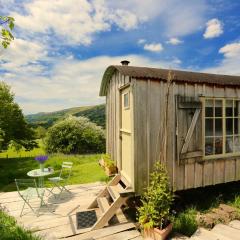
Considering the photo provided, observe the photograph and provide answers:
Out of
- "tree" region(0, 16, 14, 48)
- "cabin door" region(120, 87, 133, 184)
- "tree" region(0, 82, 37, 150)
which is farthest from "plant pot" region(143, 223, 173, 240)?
"tree" region(0, 82, 37, 150)

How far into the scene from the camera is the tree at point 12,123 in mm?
19000

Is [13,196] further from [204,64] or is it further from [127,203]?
[204,64]

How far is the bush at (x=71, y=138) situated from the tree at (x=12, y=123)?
4024mm

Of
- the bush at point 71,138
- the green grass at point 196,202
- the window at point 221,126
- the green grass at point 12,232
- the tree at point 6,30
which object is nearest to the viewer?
the tree at point 6,30

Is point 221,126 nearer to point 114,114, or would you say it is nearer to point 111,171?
point 114,114

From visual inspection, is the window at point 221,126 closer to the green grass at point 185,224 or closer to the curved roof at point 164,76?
the curved roof at point 164,76

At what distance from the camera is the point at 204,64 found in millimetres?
12234

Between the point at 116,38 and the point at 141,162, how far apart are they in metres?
5.47

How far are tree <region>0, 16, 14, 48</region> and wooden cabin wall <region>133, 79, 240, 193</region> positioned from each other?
8.96 feet

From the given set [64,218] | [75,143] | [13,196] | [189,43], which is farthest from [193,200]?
[75,143]

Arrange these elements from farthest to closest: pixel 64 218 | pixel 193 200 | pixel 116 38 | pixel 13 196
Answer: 1. pixel 116 38
2. pixel 13 196
3. pixel 193 200
4. pixel 64 218

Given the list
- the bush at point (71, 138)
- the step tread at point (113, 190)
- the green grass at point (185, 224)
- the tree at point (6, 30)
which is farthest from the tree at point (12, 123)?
the tree at point (6, 30)

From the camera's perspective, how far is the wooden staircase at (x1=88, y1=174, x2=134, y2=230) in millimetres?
4586

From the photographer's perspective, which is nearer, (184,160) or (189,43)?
(184,160)
